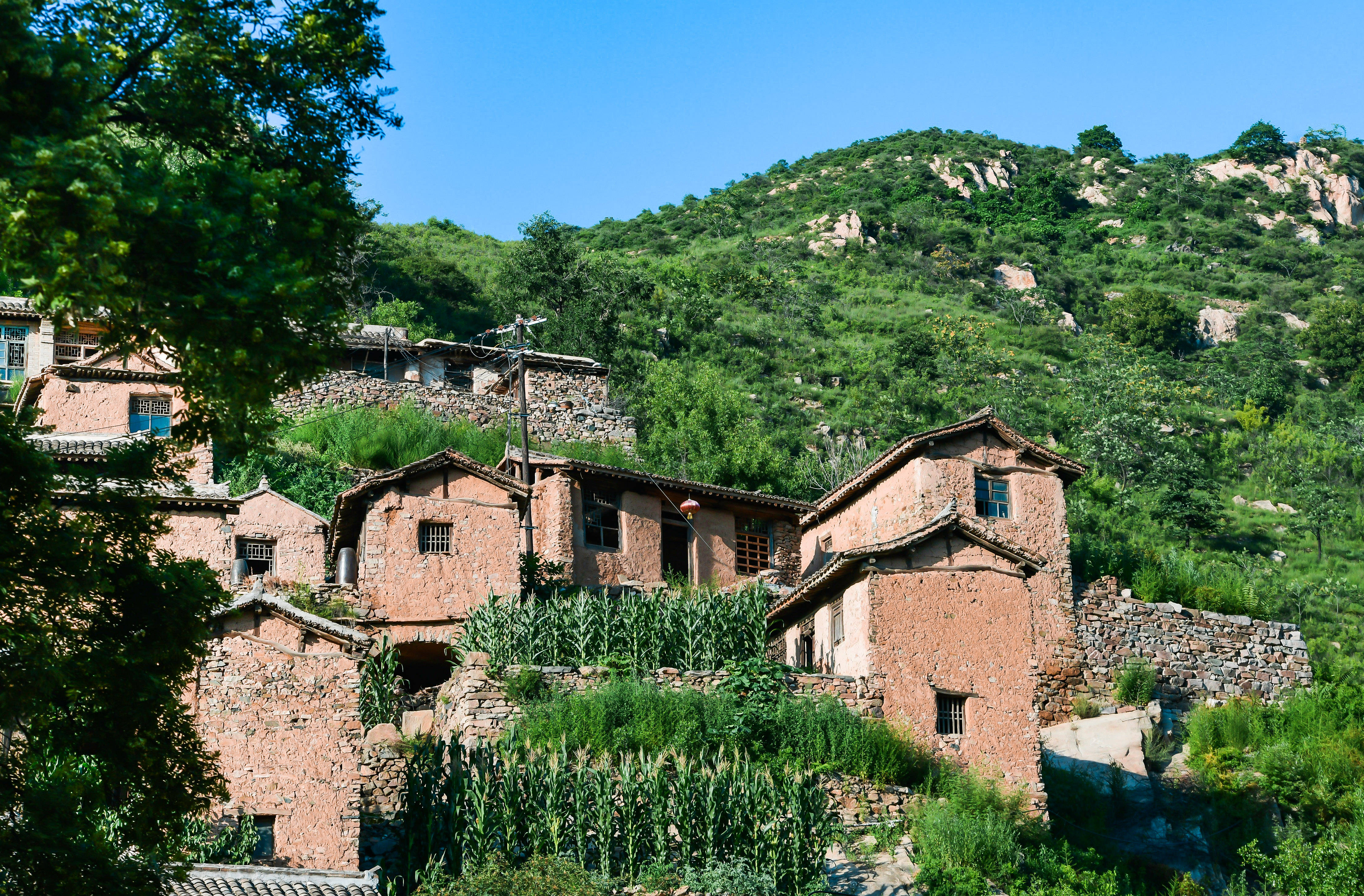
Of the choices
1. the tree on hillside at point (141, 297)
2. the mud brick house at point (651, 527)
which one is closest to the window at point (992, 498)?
the mud brick house at point (651, 527)

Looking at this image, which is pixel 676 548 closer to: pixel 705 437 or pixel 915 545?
pixel 705 437

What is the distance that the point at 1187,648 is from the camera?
34.8 meters

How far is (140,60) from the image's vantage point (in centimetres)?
1179

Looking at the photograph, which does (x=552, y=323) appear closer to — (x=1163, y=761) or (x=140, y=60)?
(x=1163, y=761)

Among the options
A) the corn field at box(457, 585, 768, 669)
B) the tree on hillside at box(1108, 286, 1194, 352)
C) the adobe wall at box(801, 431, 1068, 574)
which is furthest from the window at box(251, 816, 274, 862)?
the tree on hillside at box(1108, 286, 1194, 352)

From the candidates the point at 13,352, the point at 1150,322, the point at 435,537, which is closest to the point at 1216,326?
the point at 1150,322

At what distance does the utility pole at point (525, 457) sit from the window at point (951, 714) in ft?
33.6

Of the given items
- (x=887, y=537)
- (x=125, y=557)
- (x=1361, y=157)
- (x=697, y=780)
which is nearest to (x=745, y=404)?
(x=887, y=537)

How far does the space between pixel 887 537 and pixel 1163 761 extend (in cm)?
792

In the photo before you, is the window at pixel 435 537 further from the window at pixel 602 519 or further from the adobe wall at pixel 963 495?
the adobe wall at pixel 963 495

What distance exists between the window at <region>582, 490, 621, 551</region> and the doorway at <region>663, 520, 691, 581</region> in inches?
63.9

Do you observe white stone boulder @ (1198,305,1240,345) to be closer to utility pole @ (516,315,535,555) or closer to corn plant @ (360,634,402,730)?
utility pole @ (516,315,535,555)

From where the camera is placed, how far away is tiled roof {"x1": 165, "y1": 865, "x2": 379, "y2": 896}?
59.0 ft

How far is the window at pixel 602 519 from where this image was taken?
33719mm
